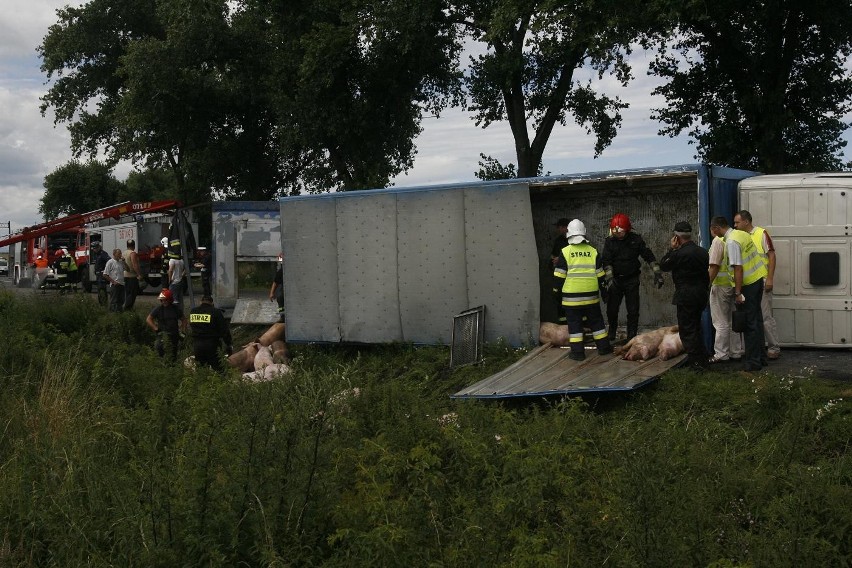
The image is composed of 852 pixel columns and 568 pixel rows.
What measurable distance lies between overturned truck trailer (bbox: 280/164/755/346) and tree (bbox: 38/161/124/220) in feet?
167

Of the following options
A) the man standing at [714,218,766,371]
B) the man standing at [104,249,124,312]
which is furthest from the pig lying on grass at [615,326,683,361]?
the man standing at [104,249,124,312]

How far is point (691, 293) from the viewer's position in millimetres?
9914

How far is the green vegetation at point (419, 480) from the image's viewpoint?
551 centimetres

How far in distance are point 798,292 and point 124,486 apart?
8.14 metres

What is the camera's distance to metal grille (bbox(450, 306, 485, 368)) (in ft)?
41.0

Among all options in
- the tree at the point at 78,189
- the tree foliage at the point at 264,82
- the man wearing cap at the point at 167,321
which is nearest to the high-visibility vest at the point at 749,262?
the man wearing cap at the point at 167,321

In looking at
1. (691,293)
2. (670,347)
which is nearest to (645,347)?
(670,347)

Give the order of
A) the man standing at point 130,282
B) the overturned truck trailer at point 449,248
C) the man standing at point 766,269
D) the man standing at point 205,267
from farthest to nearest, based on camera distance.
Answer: the man standing at point 205,267 → the man standing at point 130,282 → the overturned truck trailer at point 449,248 → the man standing at point 766,269

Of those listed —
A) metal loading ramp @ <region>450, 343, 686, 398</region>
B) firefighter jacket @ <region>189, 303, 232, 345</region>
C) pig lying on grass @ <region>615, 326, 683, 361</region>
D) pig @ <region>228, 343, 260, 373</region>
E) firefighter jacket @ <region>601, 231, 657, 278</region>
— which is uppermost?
firefighter jacket @ <region>601, 231, 657, 278</region>

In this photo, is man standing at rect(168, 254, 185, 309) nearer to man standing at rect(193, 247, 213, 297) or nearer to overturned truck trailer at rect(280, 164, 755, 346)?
man standing at rect(193, 247, 213, 297)

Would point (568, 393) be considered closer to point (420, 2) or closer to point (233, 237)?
point (233, 237)

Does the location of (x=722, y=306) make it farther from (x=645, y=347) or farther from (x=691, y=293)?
(x=645, y=347)

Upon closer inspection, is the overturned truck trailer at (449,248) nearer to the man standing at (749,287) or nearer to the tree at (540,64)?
the man standing at (749,287)

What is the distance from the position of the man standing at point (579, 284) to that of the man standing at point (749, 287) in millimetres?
1475
